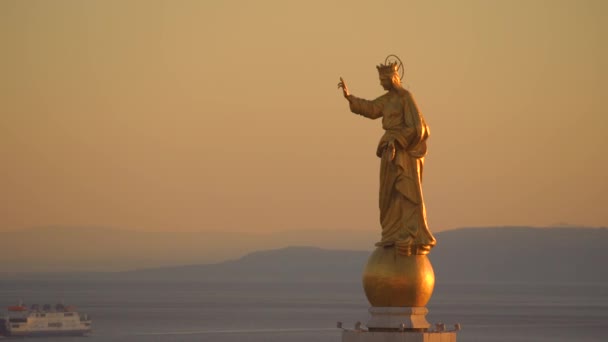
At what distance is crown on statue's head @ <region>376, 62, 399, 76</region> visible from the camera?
1371 inches

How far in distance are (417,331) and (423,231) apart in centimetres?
198

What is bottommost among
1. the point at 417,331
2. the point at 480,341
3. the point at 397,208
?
the point at 417,331

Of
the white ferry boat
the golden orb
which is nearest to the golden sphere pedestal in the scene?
the golden orb

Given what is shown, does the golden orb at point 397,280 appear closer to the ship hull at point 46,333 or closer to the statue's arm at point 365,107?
the statue's arm at point 365,107

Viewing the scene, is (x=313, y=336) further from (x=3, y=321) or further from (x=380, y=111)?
(x=380, y=111)

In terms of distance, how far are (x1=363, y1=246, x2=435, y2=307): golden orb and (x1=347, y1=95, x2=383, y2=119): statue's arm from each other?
2.87 m

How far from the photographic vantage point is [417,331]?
3378 centimetres

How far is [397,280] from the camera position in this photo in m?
33.7

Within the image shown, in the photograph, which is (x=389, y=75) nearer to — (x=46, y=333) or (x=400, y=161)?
(x=400, y=161)

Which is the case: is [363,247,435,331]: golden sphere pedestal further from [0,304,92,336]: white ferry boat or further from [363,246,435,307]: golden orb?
[0,304,92,336]: white ferry boat

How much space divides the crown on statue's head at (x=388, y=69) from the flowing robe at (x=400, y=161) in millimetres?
407

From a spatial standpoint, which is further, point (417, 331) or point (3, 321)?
point (3, 321)

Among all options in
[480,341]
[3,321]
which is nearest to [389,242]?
[480,341]

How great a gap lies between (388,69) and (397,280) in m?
4.26
